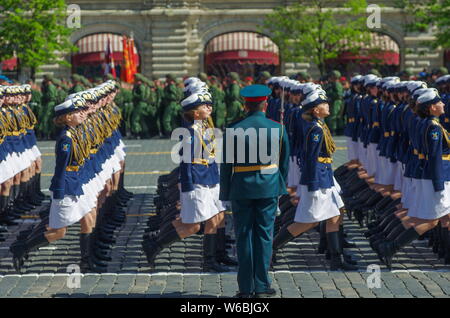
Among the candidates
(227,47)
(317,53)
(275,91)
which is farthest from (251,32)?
(275,91)

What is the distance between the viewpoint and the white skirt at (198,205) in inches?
436

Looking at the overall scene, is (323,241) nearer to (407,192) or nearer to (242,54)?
(407,192)

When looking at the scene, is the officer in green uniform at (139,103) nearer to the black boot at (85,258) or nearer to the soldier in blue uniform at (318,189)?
the black boot at (85,258)

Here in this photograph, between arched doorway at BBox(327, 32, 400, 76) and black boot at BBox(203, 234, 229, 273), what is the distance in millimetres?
26123

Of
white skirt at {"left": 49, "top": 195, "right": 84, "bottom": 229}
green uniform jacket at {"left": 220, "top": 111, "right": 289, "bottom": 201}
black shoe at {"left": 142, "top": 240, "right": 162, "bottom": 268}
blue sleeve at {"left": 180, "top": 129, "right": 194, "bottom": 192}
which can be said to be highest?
green uniform jacket at {"left": 220, "top": 111, "right": 289, "bottom": 201}

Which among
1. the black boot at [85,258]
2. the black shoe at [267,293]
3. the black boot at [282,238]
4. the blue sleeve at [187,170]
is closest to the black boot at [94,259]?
the black boot at [85,258]

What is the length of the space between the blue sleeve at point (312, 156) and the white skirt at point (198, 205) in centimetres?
101

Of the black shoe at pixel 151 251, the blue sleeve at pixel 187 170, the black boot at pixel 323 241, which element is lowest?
the black boot at pixel 323 241

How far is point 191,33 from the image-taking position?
128ft

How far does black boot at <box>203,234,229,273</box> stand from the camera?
1120 centimetres

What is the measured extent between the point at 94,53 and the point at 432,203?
28779 mm

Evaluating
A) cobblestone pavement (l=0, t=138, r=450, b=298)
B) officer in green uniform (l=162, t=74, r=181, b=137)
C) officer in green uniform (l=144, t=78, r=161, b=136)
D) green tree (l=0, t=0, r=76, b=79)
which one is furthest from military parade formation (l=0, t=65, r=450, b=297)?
green tree (l=0, t=0, r=76, b=79)

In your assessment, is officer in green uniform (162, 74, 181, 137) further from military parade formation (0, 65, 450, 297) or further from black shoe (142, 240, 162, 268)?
black shoe (142, 240, 162, 268)
